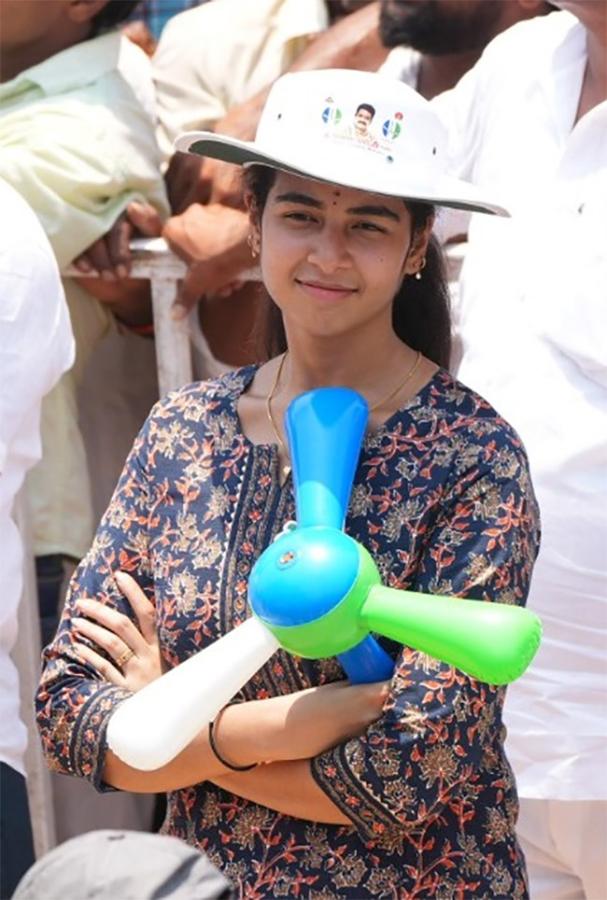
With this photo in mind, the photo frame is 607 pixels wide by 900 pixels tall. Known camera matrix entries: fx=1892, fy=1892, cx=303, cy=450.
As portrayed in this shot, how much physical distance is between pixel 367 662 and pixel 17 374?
71cm

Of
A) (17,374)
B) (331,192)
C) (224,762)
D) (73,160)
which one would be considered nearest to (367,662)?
(224,762)

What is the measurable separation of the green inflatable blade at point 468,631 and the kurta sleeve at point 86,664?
41cm

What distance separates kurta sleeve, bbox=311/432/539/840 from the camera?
197 centimetres

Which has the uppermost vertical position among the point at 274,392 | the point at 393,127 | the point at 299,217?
the point at 393,127

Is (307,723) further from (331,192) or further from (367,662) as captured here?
(331,192)

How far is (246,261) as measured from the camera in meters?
3.29

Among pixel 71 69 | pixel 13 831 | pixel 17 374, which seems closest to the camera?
pixel 17 374

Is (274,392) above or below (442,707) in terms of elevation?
above

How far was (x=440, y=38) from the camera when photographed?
132 inches

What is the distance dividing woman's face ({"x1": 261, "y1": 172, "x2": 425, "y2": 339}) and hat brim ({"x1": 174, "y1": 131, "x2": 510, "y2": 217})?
0.03m

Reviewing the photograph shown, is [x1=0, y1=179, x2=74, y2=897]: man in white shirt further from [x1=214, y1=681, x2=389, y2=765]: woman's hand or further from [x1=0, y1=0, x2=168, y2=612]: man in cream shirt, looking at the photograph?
[x1=0, y1=0, x2=168, y2=612]: man in cream shirt

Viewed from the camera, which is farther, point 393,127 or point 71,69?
point 71,69

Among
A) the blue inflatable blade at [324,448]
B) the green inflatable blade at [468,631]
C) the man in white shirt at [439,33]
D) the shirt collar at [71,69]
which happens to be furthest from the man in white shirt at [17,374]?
the man in white shirt at [439,33]

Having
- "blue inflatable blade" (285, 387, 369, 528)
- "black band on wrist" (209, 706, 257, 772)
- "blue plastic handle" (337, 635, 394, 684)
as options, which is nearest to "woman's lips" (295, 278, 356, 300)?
"blue inflatable blade" (285, 387, 369, 528)
